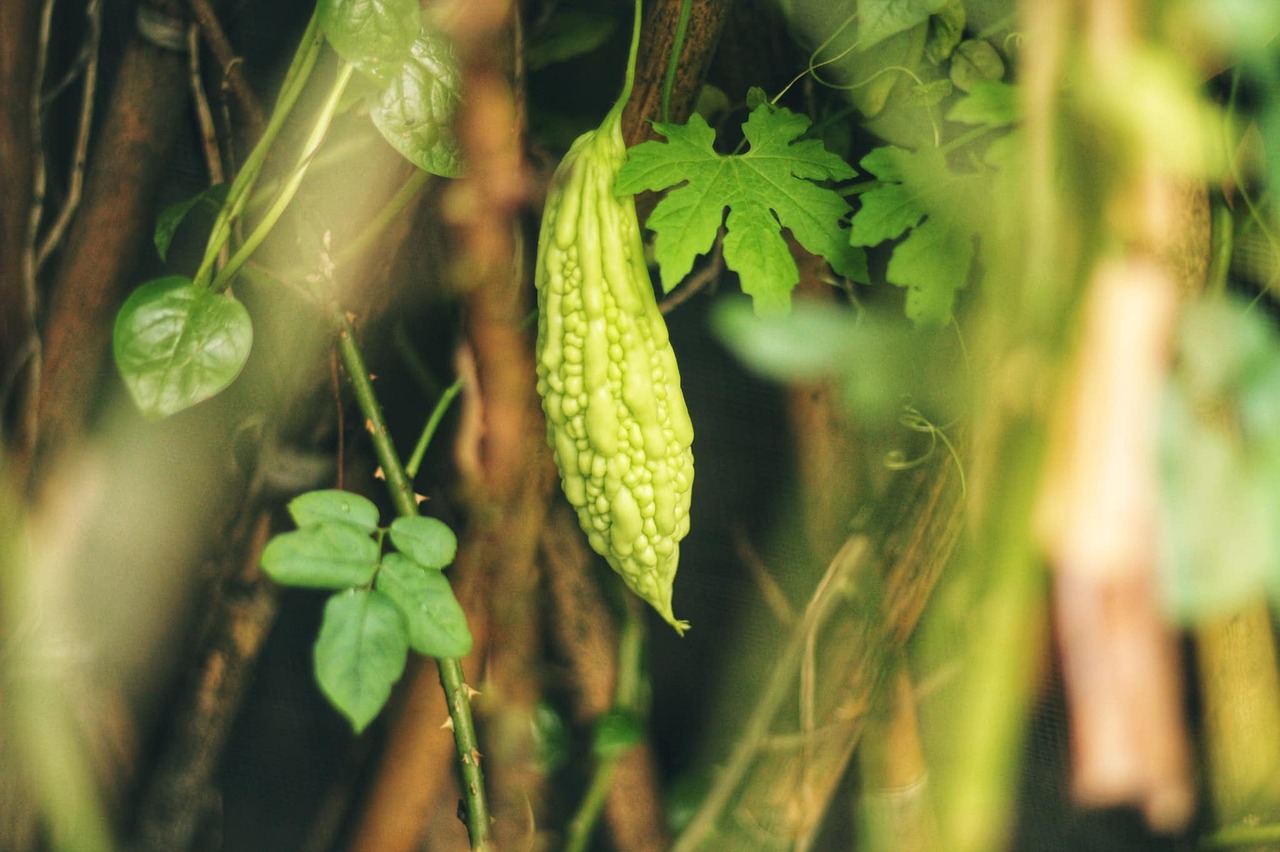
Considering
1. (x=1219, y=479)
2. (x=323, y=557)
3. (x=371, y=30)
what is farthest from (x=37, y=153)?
(x=1219, y=479)

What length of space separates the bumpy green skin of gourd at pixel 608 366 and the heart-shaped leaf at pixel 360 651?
17 cm

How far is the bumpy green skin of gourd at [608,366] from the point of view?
658mm

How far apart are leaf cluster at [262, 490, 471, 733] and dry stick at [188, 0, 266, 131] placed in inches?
15.5

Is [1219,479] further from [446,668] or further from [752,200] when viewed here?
[446,668]

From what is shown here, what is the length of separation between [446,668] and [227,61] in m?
0.59

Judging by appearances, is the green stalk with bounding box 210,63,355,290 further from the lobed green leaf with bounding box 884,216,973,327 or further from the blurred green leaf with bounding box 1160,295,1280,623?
the blurred green leaf with bounding box 1160,295,1280,623

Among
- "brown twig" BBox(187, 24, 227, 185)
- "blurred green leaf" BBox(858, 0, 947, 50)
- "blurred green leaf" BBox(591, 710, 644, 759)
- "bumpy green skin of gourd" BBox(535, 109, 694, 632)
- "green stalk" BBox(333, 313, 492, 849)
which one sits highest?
"blurred green leaf" BBox(858, 0, 947, 50)

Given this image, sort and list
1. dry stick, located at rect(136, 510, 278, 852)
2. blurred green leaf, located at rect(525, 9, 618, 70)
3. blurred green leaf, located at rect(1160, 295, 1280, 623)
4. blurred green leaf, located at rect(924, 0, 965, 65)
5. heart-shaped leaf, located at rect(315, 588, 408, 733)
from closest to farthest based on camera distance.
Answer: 1. blurred green leaf, located at rect(1160, 295, 1280, 623)
2. heart-shaped leaf, located at rect(315, 588, 408, 733)
3. blurred green leaf, located at rect(924, 0, 965, 65)
4. blurred green leaf, located at rect(525, 9, 618, 70)
5. dry stick, located at rect(136, 510, 278, 852)

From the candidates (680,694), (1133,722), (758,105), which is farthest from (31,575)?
(1133,722)

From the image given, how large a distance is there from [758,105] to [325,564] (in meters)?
0.50

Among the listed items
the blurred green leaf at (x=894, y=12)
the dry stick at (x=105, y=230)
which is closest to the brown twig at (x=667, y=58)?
the blurred green leaf at (x=894, y=12)

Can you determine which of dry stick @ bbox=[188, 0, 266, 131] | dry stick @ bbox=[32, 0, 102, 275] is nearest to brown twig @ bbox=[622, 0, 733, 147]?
dry stick @ bbox=[188, 0, 266, 131]

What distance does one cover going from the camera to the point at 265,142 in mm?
768

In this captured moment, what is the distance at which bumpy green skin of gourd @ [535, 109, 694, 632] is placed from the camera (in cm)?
66
